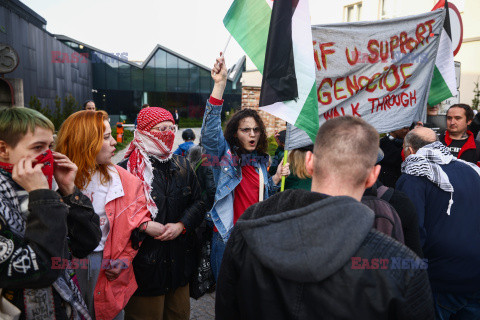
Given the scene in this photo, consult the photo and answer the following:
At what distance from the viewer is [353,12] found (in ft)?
71.9

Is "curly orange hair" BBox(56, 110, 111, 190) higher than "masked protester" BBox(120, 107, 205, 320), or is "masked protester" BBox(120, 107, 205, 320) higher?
"curly orange hair" BBox(56, 110, 111, 190)

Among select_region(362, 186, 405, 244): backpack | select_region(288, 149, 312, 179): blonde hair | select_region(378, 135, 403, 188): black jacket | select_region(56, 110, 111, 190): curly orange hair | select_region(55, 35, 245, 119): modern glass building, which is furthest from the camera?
select_region(55, 35, 245, 119): modern glass building

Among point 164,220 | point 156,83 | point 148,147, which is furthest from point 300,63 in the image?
point 156,83

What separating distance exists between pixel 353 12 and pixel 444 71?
65.4ft

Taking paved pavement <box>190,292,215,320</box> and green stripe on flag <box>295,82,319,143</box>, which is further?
paved pavement <box>190,292,215,320</box>

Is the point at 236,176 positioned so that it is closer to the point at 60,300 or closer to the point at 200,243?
the point at 200,243

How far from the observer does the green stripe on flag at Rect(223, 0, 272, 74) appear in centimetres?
304

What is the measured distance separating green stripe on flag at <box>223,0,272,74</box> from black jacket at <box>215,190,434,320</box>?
2.05 m

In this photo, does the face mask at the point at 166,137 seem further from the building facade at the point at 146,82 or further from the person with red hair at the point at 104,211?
the building facade at the point at 146,82

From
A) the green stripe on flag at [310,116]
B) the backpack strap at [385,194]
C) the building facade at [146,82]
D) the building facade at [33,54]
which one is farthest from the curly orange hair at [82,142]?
the building facade at [146,82]

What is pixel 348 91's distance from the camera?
369 cm
